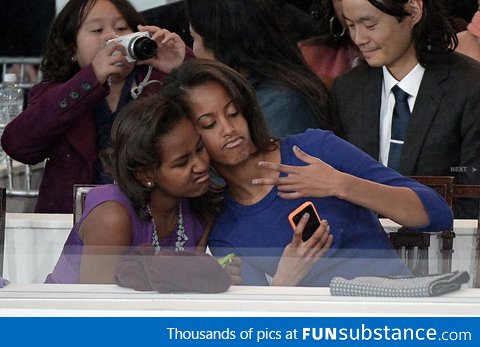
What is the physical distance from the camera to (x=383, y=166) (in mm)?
2342

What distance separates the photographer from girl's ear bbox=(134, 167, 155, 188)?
7.37ft

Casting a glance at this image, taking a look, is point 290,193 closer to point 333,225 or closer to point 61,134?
point 333,225

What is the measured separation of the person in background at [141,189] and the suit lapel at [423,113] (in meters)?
0.47

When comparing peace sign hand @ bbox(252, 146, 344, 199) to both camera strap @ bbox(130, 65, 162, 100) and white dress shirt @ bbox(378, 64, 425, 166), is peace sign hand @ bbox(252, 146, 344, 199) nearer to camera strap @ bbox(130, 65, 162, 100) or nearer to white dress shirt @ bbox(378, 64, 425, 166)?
white dress shirt @ bbox(378, 64, 425, 166)

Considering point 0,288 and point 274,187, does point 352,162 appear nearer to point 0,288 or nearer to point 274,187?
point 274,187

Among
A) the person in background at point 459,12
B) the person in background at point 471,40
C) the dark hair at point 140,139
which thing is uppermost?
the person in background at point 459,12

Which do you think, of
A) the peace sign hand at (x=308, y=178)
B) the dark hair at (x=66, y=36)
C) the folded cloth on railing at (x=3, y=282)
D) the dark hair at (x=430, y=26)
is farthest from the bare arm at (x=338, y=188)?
the folded cloth on railing at (x=3, y=282)

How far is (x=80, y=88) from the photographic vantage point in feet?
7.68

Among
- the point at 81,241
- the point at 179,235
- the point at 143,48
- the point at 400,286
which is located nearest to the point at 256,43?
the point at 143,48

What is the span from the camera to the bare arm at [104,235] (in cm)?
221

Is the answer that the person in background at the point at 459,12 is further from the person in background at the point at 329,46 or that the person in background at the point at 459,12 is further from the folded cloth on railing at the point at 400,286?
the folded cloth on railing at the point at 400,286

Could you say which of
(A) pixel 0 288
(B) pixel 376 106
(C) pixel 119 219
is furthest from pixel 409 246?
(A) pixel 0 288

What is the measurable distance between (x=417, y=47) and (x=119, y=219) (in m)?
0.77
